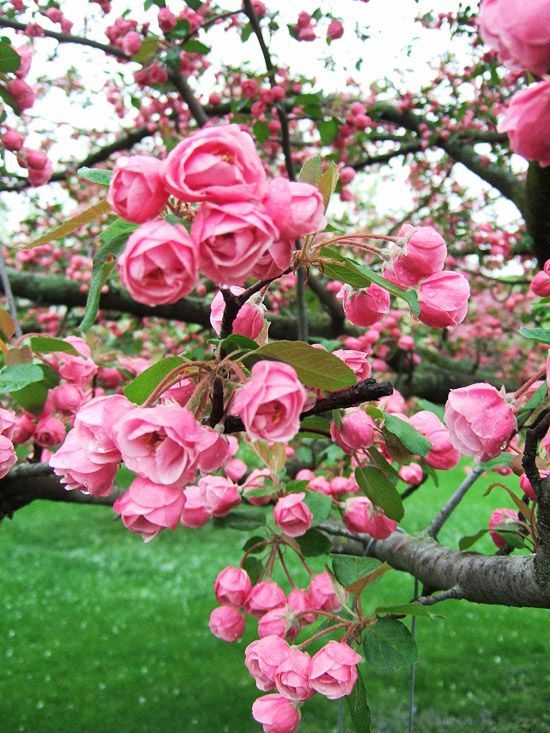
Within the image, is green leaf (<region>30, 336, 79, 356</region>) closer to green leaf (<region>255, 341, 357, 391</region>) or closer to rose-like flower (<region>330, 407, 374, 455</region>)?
rose-like flower (<region>330, 407, 374, 455</region>)

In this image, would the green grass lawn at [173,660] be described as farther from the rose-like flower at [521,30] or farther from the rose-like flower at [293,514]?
the rose-like flower at [521,30]

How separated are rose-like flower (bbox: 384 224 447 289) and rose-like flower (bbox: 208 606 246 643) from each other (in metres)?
0.79

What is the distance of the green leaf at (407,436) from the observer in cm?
105

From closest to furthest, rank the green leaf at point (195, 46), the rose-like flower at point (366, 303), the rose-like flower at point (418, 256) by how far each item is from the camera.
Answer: the rose-like flower at point (418, 256) → the rose-like flower at point (366, 303) → the green leaf at point (195, 46)

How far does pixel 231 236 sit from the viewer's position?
21.4 inches

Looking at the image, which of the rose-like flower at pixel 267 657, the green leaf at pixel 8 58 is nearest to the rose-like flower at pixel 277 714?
the rose-like flower at pixel 267 657

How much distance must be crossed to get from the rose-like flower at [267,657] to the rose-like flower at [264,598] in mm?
172

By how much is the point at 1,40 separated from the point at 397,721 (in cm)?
344

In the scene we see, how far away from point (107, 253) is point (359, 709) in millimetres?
805

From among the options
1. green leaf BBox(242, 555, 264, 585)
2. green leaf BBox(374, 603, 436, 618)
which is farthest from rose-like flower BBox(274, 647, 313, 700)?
green leaf BBox(242, 555, 264, 585)

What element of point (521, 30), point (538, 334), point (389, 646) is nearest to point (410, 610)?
point (389, 646)

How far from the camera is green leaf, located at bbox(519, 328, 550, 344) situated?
82 centimetres

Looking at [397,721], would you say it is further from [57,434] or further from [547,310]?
[57,434]

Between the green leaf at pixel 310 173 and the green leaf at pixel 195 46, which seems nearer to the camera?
the green leaf at pixel 310 173
